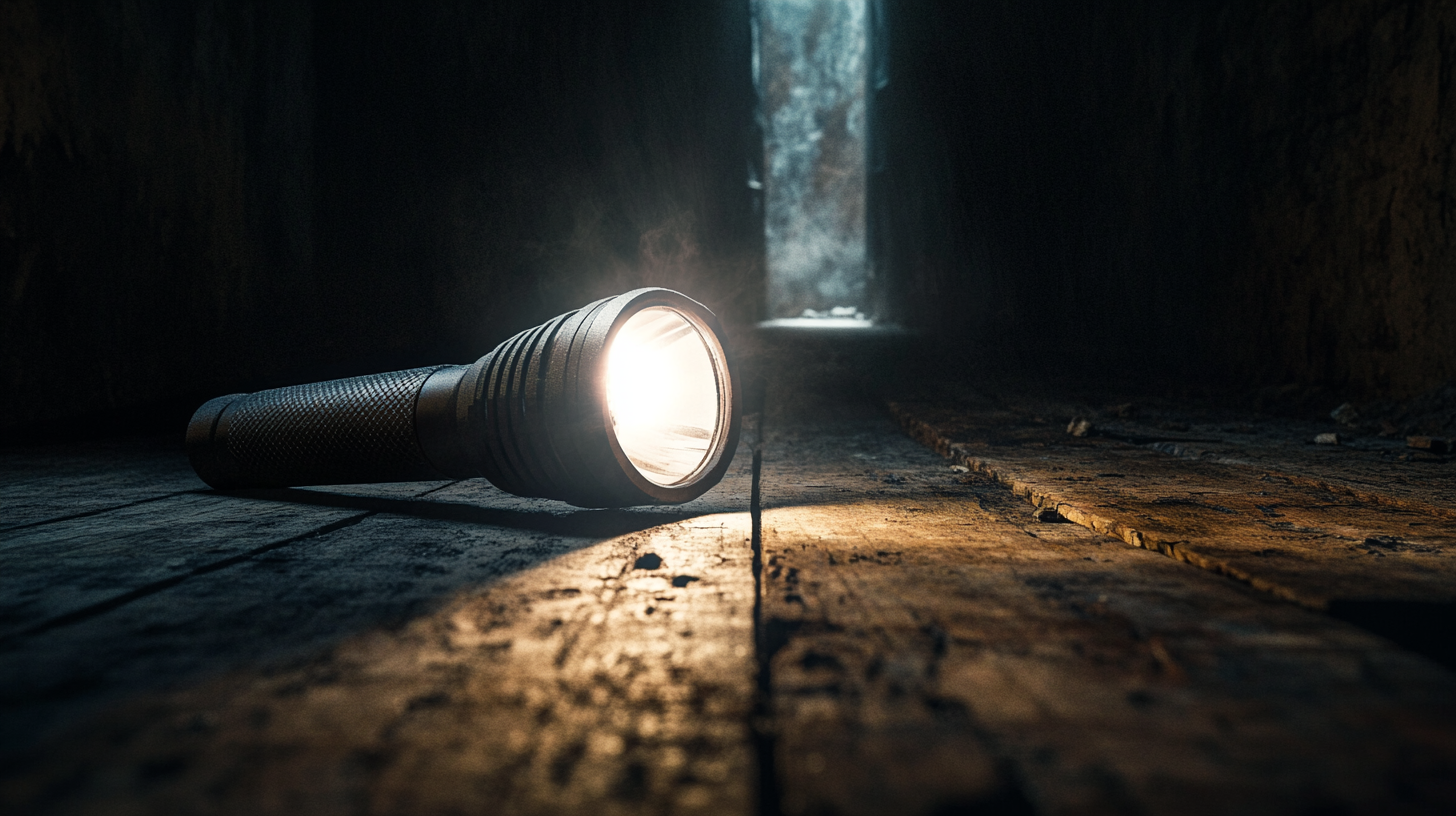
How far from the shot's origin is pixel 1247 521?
1.38 metres

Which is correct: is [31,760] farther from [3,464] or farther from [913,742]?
[3,464]

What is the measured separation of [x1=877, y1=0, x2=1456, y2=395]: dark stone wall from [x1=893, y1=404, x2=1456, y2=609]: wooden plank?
5.81ft

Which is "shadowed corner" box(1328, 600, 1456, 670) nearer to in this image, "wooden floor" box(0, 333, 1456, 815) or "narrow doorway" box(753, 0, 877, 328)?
"wooden floor" box(0, 333, 1456, 815)

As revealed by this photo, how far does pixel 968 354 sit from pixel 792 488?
3.53 metres

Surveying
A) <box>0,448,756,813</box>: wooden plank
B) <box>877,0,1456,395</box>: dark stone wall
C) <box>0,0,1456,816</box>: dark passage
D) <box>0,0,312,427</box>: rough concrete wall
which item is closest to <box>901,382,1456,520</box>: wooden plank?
<box>0,0,1456,816</box>: dark passage

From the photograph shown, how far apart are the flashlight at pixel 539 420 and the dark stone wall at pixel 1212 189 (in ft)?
9.47

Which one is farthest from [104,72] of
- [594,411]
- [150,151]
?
[594,411]

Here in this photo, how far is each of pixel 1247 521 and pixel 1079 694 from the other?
35.8 inches

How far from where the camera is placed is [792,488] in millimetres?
1907

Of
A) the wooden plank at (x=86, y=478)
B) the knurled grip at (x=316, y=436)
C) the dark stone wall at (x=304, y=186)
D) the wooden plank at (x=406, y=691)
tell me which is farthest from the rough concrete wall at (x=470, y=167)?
the wooden plank at (x=406, y=691)

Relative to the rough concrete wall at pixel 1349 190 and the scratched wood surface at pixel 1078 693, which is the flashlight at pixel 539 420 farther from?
the rough concrete wall at pixel 1349 190

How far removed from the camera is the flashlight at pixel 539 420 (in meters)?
1.46

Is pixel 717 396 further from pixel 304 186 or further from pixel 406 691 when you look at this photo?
pixel 304 186

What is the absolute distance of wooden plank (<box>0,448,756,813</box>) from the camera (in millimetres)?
582
